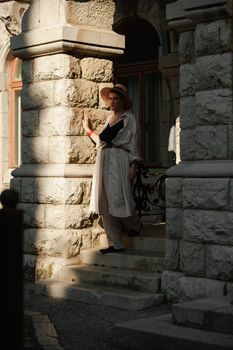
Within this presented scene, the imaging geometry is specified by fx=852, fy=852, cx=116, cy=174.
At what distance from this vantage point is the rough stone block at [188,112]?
8857mm

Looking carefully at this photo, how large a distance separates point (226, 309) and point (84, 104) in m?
4.27

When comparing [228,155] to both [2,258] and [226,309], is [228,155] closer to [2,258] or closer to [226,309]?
[226,309]

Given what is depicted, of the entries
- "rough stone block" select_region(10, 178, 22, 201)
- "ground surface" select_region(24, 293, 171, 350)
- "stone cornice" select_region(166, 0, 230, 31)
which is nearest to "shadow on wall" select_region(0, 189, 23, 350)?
"ground surface" select_region(24, 293, 171, 350)

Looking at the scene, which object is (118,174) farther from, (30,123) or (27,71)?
(27,71)

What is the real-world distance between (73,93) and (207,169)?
272 centimetres

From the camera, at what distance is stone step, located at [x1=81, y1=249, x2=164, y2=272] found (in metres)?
9.48

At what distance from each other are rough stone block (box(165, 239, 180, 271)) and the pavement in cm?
40

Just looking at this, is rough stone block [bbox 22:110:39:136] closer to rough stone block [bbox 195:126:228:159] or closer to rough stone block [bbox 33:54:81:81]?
rough stone block [bbox 33:54:81:81]

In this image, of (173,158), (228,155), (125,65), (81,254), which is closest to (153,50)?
(125,65)

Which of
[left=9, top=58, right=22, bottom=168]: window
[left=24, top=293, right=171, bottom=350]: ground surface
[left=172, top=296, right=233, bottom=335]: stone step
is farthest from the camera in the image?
[left=9, top=58, right=22, bottom=168]: window

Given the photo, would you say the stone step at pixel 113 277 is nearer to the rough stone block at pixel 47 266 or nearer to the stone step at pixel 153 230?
the rough stone block at pixel 47 266

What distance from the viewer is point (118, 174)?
32.6 ft

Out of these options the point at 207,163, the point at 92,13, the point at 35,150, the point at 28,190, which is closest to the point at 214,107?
the point at 207,163

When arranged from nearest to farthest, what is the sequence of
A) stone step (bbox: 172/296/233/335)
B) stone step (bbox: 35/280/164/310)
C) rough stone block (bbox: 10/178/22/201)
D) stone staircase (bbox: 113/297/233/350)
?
stone staircase (bbox: 113/297/233/350) → stone step (bbox: 172/296/233/335) → stone step (bbox: 35/280/164/310) → rough stone block (bbox: 10/178/22/201)
